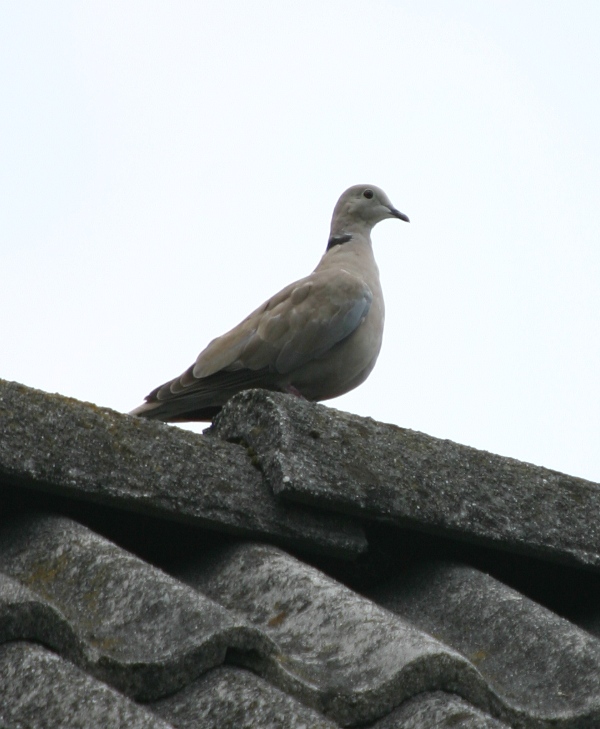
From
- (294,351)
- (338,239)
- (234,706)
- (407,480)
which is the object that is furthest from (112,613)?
(338,239)

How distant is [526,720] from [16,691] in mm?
926

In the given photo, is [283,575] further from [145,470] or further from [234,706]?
[234,706]

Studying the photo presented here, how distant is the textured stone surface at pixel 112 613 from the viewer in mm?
1921

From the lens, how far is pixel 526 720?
2172 millimetres

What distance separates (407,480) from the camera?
2803 mm

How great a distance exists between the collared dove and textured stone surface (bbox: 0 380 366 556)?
2476mm

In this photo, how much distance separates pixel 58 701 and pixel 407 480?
1264 mm

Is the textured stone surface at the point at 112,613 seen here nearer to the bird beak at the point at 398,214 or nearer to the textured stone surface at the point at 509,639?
the textured stone surface at the point at 509,639

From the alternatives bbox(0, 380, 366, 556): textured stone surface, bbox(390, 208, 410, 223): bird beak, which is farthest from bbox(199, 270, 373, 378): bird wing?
bbox(0, 380, 366, 556): textured stone surface

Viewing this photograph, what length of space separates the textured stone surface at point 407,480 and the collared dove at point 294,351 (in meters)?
2.26

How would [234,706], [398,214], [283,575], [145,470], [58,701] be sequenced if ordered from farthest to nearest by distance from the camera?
1. [398,214]
2. [145,470]
3. [283,575]
4. [234,706]
5. [58,701]

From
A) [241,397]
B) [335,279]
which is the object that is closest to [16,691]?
[241,397]

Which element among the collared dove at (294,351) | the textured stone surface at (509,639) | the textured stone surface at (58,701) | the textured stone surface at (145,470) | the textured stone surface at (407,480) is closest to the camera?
the textured stone surface at (58,701)

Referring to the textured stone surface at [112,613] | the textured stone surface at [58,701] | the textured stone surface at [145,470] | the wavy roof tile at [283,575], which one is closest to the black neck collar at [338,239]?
the wavy roof tile at [283,575]
